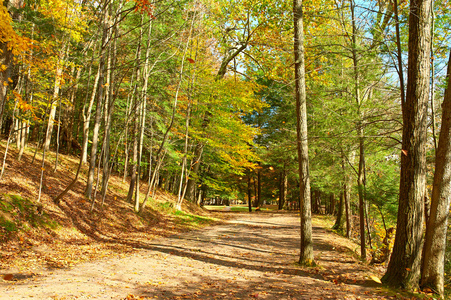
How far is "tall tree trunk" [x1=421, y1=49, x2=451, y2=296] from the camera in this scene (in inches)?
211

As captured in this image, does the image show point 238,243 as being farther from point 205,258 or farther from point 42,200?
point 42,200

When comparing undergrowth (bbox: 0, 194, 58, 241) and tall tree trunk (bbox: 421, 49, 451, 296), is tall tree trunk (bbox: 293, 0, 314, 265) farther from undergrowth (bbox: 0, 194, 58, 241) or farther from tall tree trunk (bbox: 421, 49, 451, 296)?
undergrowth (bbox: 0, 194, 58, 241)

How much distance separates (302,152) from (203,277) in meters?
3.85

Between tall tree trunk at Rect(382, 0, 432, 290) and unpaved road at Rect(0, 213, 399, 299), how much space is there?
2.23 ft

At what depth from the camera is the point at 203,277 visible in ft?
18.7

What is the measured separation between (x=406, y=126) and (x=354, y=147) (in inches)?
167

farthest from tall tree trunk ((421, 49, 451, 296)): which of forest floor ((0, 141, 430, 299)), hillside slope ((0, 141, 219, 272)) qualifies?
hillside slope ((0, 141, 219, 272))

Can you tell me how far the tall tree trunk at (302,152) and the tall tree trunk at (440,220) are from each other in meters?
2.42

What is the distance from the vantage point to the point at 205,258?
7516 millimetres

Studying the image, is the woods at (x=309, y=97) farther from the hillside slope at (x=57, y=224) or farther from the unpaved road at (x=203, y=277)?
the unpaved road at (x=203, y=277)

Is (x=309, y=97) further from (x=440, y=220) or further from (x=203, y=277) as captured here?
(x=203, y=277)

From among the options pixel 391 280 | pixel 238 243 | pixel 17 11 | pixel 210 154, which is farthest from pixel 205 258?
pixel 210 154

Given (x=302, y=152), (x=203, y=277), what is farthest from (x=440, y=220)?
(x=203, y=277)

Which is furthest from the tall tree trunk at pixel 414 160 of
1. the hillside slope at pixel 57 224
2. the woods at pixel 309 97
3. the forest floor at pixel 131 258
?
the hillside slope at pixel 57 224
